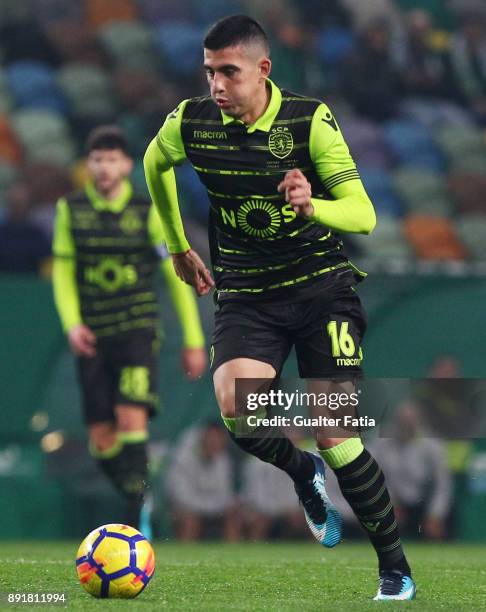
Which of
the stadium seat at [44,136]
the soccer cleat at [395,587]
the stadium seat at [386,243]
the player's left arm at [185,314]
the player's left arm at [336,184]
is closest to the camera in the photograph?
the player's left arm at [336,184]

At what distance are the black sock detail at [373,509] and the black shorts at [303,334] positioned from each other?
1.39ft

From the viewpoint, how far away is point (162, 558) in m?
8.23

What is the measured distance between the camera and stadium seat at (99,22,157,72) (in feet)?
53.7

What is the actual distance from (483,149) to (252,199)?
10.2m

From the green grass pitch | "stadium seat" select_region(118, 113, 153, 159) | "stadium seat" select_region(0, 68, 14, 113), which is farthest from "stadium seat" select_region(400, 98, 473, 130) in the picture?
the green grass pitch

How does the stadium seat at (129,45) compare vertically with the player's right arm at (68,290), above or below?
above

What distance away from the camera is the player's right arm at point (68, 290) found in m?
9.49

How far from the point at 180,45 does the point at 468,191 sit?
3.95m

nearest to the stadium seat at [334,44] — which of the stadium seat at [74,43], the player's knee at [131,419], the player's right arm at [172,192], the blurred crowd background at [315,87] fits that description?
the blurred crowd background at [315,87]

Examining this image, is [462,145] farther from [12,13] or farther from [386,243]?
[12,13]

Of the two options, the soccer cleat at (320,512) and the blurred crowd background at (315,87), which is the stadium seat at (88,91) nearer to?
the blurred crowd background at (315,87)

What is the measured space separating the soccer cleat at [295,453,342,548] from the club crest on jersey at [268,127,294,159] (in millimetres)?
1554

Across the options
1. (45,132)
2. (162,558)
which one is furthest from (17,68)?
(162,558)

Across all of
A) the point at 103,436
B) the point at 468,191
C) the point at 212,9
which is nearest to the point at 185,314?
the point at 103,436
